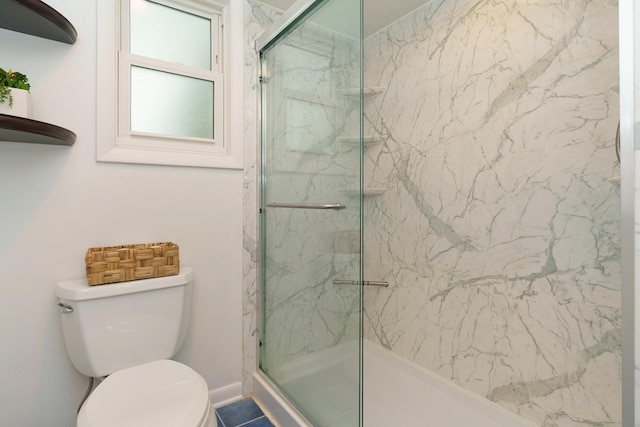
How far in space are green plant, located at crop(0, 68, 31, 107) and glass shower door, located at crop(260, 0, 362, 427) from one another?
97cm

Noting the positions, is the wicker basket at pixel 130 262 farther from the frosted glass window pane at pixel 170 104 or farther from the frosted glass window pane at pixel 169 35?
the frosted glass window pane at pixel 169 35

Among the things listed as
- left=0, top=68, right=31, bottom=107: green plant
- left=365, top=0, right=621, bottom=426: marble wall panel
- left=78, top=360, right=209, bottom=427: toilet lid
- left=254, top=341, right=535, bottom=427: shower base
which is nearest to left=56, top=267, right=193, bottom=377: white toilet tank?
left=78, top=360, right=209, bottom=427: toilet lid

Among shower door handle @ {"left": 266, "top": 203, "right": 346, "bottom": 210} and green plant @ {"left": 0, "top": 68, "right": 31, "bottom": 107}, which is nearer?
green plant @ {"left": 0, "top": 68, "right": 31, "bottom": 107}

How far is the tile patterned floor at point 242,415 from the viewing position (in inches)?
61.2

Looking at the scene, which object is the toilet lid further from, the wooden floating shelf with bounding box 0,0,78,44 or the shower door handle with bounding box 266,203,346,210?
the wooden floating shelf with bounding box 0,0,78,44

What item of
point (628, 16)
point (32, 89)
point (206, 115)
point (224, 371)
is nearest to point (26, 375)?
point (224, 371)

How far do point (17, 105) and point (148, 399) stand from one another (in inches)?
42.5

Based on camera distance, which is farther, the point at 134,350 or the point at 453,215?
the point at 453,215

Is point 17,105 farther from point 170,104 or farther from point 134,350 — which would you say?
point 134,350

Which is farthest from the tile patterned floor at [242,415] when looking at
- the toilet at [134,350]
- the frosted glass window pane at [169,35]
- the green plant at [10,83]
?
the frosted glass window pane at [169,35]

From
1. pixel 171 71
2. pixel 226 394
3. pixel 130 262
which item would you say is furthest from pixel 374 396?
pixel 171 71

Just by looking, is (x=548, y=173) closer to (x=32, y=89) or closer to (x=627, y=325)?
(x=627, y=325)

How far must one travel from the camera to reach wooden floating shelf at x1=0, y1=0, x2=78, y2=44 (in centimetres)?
107

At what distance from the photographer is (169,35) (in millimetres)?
1641
